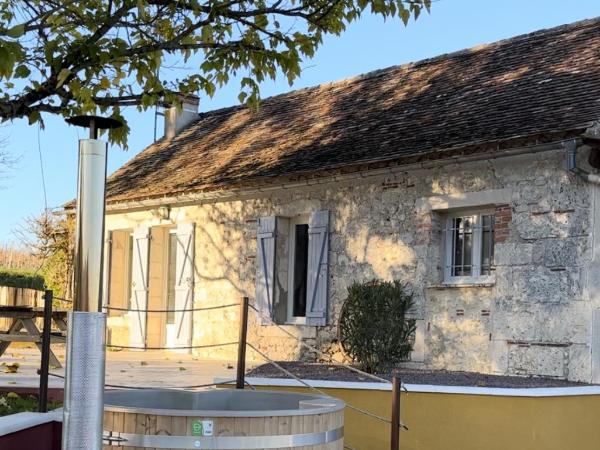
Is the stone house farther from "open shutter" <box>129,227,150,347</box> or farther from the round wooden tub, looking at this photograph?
the round wooden tub

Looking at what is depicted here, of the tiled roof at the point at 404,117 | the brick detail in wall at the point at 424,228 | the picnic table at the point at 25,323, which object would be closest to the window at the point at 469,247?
the brick detail in wall at the point at 424,228

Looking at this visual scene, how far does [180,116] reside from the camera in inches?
736

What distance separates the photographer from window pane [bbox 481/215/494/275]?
10.2m

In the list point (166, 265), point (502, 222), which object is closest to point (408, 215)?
point (502, 222)

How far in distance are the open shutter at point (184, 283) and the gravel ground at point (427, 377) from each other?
4.17 meters

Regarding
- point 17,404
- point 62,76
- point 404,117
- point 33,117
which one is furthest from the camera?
point 404,117

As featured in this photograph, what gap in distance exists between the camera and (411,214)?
35.4ft

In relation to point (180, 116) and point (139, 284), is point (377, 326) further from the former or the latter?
point (180, 116)

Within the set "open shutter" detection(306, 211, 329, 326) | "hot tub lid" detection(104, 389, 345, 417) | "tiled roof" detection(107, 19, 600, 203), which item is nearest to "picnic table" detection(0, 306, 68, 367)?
"open shutter" detection(306, 211, 329, 326)

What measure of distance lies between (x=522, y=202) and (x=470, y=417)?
2916 mm

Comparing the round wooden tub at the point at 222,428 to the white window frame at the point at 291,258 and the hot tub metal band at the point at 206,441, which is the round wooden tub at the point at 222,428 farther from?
the white window frame at the point at 291,258

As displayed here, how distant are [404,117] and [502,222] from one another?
2769 millimetres

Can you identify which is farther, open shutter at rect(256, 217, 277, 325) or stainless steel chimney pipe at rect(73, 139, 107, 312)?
open shutter at rect(256, 217, 277, 325)

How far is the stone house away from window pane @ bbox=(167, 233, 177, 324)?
40 mm
